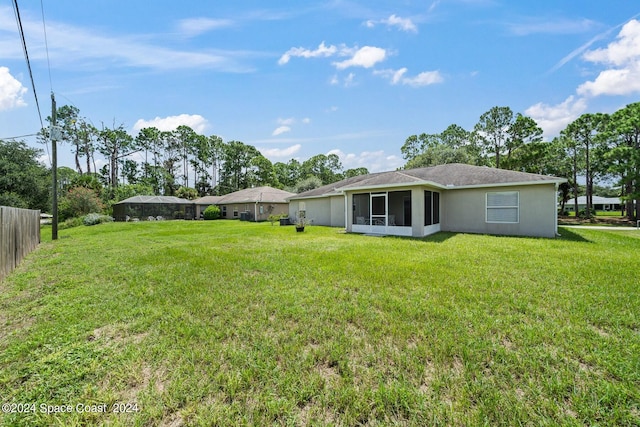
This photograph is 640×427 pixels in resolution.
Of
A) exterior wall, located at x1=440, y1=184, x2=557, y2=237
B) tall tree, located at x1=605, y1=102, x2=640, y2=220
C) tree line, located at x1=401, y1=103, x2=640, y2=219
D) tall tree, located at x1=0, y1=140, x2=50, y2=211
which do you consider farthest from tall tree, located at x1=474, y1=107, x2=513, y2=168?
tall tree, located at x1=0, y1=140, x2=50, y2=211

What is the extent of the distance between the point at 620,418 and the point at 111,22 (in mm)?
12550

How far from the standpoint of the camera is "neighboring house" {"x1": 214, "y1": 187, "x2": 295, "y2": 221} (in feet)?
86.8

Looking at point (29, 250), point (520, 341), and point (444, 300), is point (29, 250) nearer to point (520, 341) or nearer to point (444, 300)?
point (444, 300)

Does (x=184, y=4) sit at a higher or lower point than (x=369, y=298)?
higher

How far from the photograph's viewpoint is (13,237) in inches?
276

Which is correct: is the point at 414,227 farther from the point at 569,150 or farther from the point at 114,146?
the point at 114,146

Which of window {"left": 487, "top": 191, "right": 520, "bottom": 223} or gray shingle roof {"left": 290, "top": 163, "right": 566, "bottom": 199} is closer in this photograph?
gray shingle roof {"left": 290, "top": 163, "right": 566, "bottom": 199}

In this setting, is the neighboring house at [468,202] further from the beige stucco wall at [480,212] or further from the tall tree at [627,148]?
the tall tree at [627,148]

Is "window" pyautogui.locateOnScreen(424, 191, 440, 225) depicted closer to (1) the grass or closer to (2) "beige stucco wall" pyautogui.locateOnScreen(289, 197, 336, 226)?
(2) "beige stucco wall" pyautogui.locateOnScreen(289, 197, 336, 226)

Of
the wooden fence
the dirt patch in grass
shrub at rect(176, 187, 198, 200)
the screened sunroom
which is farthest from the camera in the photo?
shrub at rect(176, 187, 198, 200)

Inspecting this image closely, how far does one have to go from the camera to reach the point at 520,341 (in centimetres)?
306

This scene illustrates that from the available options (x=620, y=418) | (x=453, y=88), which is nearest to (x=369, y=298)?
(x=620, y=418)

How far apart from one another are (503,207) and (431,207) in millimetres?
3074

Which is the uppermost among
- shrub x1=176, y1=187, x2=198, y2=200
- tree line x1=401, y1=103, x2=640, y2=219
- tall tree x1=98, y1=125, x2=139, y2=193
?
tall tree x1=98, y1=125, x2=139, y2=193
